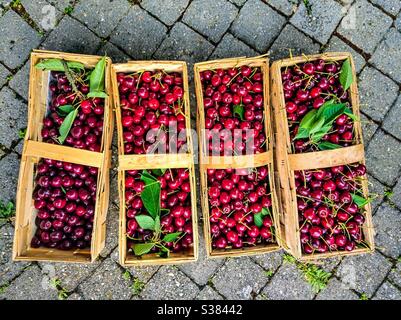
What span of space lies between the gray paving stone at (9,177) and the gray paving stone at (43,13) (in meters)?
0.86

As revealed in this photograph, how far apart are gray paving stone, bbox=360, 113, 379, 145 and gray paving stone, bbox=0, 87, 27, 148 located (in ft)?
7.13

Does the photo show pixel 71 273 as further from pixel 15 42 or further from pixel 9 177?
pixel 15 42

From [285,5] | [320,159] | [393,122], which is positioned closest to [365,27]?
[285,5]

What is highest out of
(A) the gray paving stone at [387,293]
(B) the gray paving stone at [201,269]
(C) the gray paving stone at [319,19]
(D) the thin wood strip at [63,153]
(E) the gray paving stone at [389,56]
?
(C) the gray paving stone at [319,19]

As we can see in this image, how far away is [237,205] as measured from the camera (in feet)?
7.52

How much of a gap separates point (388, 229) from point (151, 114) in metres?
1.70

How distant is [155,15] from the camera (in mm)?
2713

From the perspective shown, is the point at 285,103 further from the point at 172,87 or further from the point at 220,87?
the point at 172,87

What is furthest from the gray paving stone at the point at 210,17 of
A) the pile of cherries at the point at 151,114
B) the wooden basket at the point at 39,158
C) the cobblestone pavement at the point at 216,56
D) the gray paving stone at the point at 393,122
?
the gray paving stone at the point at 393,122

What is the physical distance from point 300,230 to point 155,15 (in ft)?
5.29

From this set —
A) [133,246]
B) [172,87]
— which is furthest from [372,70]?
[133,246]

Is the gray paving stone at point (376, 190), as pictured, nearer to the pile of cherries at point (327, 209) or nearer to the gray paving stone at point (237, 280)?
the pile of cherries at point (327, 209)

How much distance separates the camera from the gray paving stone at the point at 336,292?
8.86 ft

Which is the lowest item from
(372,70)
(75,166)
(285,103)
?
(75,166)
